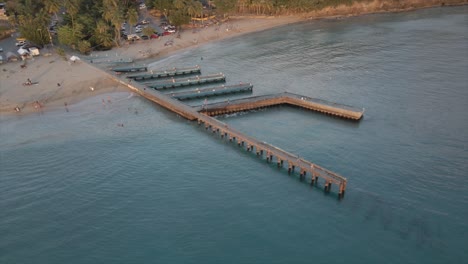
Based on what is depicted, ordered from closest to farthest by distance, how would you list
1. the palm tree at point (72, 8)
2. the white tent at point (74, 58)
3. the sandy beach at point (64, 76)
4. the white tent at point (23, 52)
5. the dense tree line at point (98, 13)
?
the sandy beach at point (64, 76), the white tent at point (74, 58), the white tent at point (23, 52), the dense tree line at point (98, 13), the palm tree at point (72, 8)

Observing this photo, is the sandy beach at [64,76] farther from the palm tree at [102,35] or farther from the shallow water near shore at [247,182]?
the shallow water near shore at [247,182]

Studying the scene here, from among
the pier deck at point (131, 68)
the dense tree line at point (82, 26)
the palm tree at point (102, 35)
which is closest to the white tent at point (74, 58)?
the dense tree line at point (82, 26)

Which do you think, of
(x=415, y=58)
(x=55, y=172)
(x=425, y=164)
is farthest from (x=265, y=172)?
(x=415, y=58)

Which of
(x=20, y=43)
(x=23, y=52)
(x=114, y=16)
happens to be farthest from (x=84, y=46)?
(x=20, y=43)

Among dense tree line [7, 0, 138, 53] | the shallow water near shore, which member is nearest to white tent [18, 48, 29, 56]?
dense tree line [7, 0, 138, 53]

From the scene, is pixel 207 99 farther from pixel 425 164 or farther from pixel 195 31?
pixel 195 31

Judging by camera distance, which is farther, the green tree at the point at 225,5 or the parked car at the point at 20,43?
the green tree at the point at 225,5
